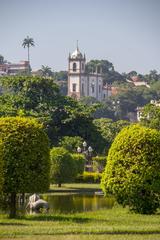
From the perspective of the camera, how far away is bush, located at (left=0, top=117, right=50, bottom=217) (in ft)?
73.9

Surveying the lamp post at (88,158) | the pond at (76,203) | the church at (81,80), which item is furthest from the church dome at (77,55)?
the pond at (76,203)

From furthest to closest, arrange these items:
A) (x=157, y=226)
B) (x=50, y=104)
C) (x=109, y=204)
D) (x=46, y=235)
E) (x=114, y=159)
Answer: (x=50, y=104)
(x=109, y=204)
(x=114, y=159)
(x=157, y=226)
(x=46, y=235)

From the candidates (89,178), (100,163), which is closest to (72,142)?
(100,163)

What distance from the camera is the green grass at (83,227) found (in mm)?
16969

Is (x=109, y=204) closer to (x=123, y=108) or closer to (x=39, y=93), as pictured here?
(x=39, y=93)

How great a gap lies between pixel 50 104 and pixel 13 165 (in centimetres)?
5076

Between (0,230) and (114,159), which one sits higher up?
(114,159)

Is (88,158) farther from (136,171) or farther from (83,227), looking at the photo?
(83,227)

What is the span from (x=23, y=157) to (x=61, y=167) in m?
24.3

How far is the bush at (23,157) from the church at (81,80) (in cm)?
15259

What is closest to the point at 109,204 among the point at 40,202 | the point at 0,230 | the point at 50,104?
the point at 40,202

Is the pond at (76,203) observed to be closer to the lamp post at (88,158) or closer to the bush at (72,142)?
the bush at (72,142)

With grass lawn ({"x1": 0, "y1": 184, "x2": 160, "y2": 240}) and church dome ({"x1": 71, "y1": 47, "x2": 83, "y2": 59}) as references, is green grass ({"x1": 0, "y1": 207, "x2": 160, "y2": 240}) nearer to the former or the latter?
grass lawn ({"x1": 0, "y1": 184, "x2": 160, "y2": 240})

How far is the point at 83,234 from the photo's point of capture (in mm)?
17375
